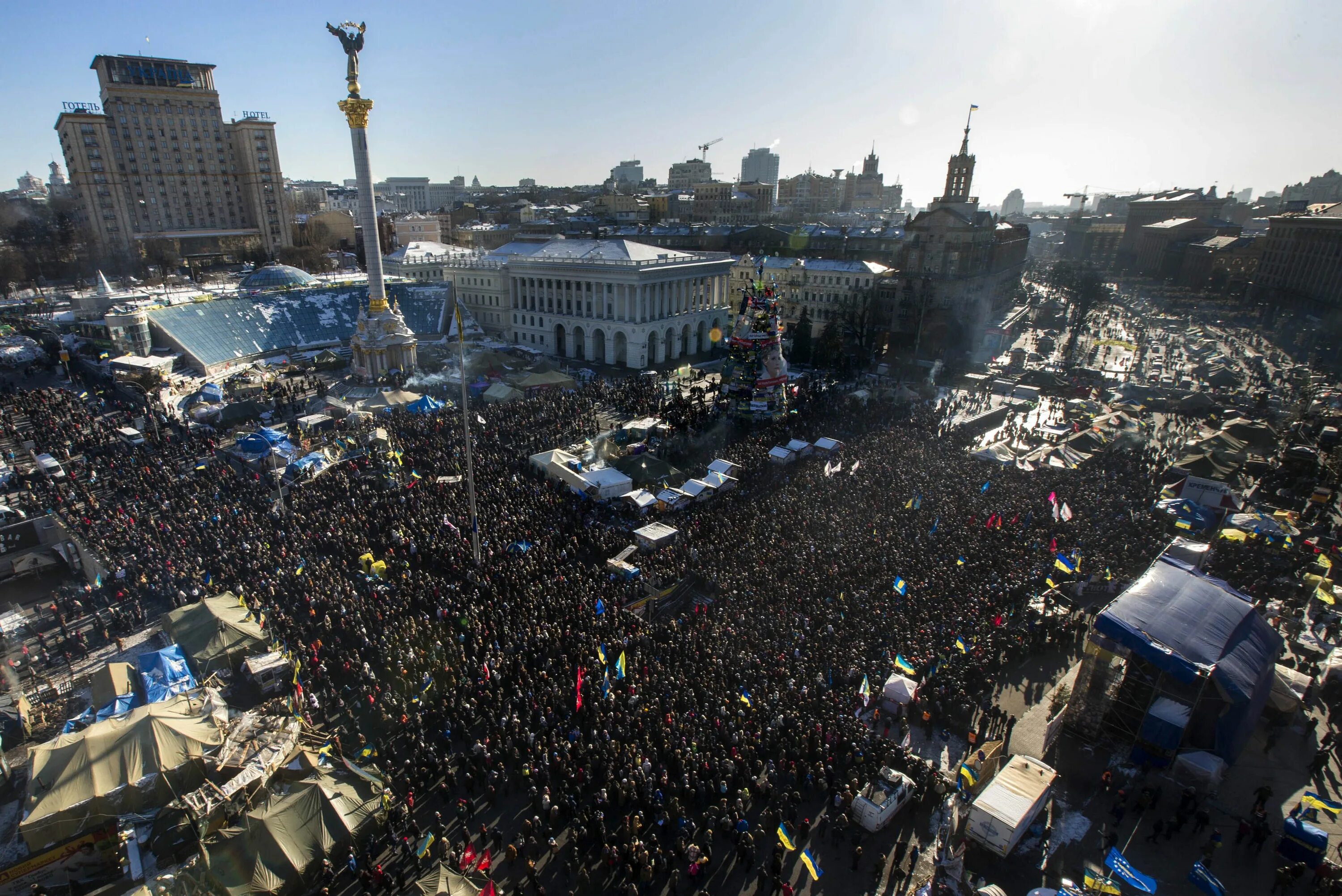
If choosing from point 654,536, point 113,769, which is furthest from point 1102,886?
point 113,769

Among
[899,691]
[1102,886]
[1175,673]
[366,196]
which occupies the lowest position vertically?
[1102,886]

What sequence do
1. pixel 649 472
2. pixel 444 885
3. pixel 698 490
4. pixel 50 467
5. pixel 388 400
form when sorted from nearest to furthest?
1. pixel 444 885
2. pixel 698 490
3. pixel 50 467
4. pixel 649 472
5. pixel 388 400

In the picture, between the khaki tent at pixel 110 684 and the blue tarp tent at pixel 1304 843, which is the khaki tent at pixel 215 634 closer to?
the khaki tent at pixel 110 684

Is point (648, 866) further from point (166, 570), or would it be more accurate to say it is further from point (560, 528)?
point (166, 570)

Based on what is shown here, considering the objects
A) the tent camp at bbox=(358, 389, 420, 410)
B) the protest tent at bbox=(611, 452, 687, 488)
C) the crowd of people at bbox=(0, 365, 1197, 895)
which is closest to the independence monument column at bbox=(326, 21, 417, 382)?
the tent camp at bbox=(358, 389, 420, 410)

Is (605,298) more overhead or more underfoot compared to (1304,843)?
more overhead

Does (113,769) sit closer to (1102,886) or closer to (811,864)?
(811,864)

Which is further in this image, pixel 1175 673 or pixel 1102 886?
pixel 1175 673
